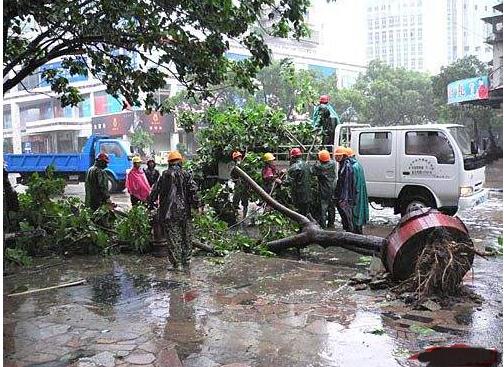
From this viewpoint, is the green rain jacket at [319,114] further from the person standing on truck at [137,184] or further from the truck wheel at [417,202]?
the person standing on truck at [137,184]

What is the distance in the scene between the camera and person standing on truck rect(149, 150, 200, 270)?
7562 millimetres

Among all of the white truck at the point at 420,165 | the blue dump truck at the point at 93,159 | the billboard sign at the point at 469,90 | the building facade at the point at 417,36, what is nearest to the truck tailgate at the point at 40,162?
the blue dump truck at the point at 93,159

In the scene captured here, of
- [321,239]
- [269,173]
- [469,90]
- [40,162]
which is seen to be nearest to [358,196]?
[321,239]

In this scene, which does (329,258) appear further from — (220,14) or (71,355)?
(71,355)

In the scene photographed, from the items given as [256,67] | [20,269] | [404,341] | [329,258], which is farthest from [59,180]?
[404,341]

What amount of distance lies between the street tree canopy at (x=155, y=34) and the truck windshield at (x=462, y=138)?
3.71 metres

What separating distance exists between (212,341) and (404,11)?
52770mm

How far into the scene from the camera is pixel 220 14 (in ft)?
22.1

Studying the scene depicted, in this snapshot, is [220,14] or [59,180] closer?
[220,14]

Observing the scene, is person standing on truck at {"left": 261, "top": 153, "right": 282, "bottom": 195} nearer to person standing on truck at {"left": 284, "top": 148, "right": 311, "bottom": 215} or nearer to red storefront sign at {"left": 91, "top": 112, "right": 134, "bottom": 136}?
person standing on truck at {"left": 284, "top": 148, "right": 311, "bottom": 215}

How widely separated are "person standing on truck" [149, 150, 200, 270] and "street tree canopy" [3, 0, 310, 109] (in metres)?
1.50

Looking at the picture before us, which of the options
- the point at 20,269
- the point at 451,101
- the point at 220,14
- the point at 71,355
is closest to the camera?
the point at 71,355

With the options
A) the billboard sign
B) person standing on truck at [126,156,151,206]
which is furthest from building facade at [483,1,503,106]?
person standing on truck at [126,156,151,206]

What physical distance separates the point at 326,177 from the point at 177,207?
3522 millimetres
